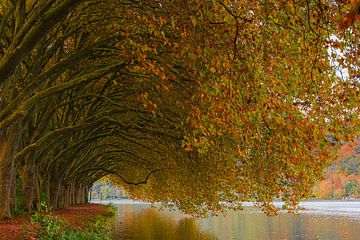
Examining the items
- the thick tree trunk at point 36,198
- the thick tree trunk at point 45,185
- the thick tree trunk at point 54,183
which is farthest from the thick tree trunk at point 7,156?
the thick tree trunk at point 54,183

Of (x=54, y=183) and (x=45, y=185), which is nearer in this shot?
(x=45, y=185)

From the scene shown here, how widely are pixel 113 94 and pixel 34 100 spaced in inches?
385

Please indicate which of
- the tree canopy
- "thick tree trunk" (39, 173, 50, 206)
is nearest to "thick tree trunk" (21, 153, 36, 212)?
the tree canopy

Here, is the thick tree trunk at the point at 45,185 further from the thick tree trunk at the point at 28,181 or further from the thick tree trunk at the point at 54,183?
the thick tree trunk at the point at 28,181

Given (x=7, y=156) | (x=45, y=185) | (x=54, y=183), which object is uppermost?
(x=7, y=156)

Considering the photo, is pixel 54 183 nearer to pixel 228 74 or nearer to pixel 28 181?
pixel 28 181

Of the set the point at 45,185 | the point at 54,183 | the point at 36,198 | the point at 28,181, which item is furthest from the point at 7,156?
the point at 54,183

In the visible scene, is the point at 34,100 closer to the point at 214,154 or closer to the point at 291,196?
the point at 214,154

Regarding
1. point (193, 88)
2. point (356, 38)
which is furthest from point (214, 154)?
point (356, 38)

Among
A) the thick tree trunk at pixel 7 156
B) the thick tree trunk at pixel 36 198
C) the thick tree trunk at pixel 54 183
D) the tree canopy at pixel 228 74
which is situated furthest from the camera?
the thick tree trunk at pixel 54 183

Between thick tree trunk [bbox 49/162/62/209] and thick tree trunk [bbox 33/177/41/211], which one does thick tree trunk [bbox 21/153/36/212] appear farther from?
thick tree trunk [bbox 49/162/62/209]

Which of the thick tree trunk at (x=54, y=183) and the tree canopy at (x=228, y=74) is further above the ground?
the tree canopy at (x=228, y=74)

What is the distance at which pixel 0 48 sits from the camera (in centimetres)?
1716

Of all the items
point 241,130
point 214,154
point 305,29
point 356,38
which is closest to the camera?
point 356,38
